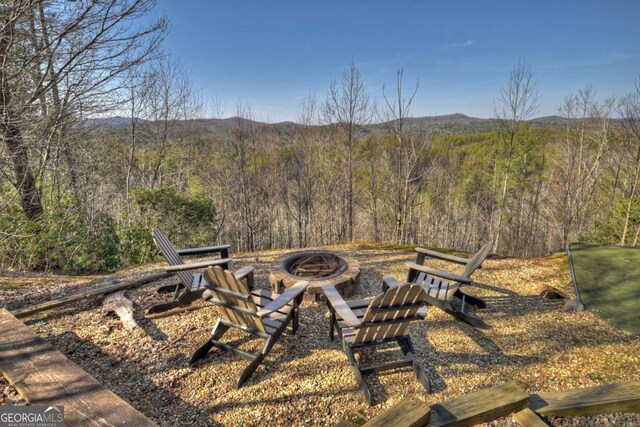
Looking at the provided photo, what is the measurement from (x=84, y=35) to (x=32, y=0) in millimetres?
924

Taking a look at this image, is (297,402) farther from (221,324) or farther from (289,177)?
(289,177)

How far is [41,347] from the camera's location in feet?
7.77

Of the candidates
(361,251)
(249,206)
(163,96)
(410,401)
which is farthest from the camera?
(249,206)

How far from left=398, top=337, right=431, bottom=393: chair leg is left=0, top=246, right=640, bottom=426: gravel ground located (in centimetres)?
7

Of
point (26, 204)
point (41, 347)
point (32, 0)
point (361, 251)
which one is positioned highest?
point (32, 0)

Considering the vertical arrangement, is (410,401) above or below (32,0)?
below

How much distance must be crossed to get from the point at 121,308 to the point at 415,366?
3.39 meters

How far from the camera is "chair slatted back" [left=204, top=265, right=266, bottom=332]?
8.33 ft

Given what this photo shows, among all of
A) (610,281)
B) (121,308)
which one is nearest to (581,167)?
(610,281)

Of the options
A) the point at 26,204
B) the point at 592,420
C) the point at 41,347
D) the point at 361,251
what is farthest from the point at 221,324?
the point at 26,204

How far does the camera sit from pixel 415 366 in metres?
2.53

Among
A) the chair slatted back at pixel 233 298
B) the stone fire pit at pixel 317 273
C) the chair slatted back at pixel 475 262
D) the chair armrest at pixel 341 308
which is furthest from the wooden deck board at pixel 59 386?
the chair slatted back at pixel 475 262

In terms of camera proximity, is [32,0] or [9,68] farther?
[9,68]

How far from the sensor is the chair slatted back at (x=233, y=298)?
254cm
